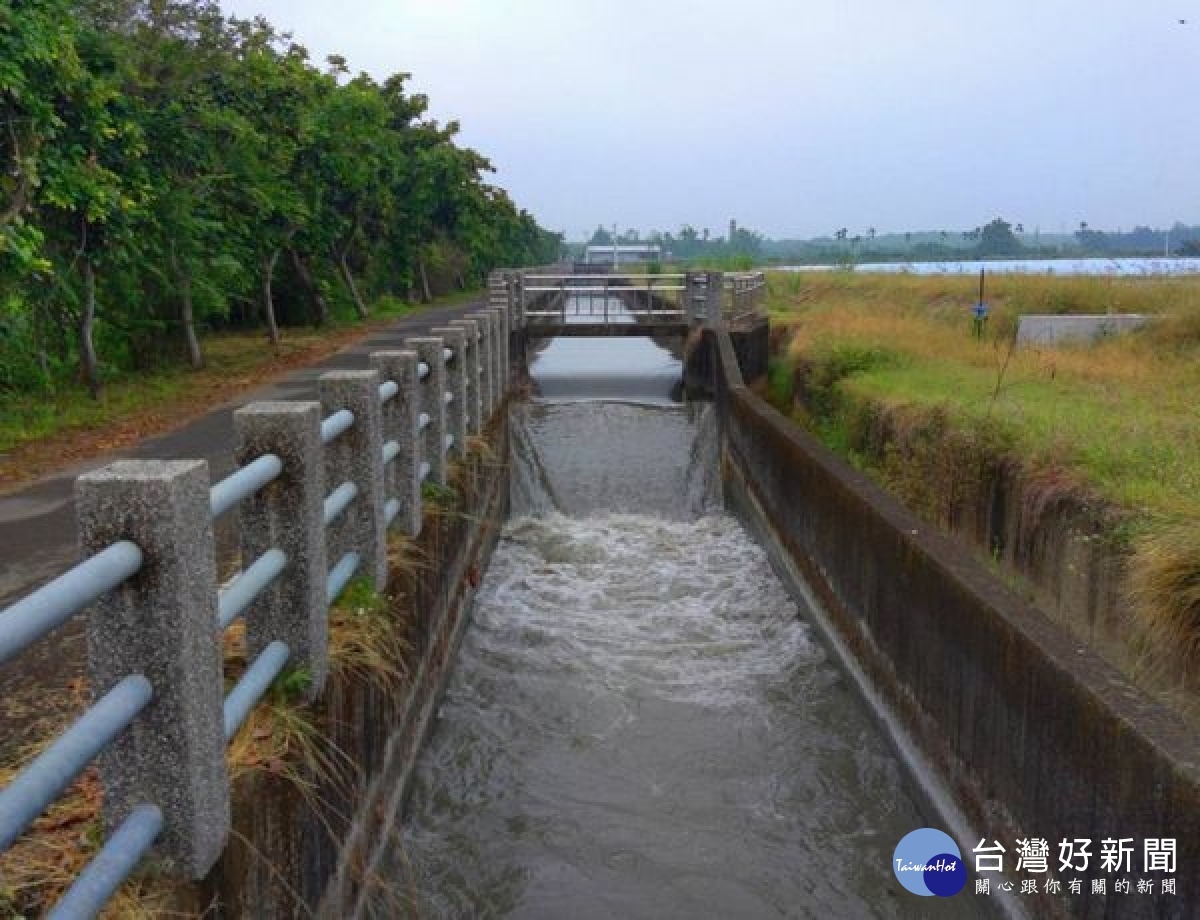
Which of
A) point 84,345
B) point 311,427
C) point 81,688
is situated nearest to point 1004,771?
point 311,427

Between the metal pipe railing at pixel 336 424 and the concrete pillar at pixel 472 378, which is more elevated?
the metal pipe railing at pixel 336 424

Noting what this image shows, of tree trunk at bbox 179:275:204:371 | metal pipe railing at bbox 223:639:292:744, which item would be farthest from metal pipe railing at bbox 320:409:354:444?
tree trunk at bbox 179:275:204:371

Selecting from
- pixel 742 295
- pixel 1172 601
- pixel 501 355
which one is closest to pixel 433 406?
pixel 1172 601

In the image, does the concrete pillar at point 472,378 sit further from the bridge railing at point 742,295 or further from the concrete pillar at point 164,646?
the bridge railing at point 742,295

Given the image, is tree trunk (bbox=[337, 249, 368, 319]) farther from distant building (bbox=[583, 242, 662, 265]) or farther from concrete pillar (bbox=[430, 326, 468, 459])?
distant building (bbox=[583, 242, 662, 265])

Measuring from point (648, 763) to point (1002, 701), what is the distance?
2.65 metres

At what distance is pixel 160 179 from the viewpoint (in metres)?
14.5

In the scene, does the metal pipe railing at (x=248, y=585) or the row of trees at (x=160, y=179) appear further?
the row of trees at (x=160, y=179)

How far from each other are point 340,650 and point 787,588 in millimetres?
7105

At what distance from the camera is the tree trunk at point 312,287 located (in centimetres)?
2570

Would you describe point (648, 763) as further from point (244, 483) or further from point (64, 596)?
point (64, 596)

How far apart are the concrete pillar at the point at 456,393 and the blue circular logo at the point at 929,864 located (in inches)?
216

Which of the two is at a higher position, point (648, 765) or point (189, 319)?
point (189, 319)

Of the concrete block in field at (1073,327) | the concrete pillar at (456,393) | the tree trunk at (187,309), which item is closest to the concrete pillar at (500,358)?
the tree trunk at (187,309)
